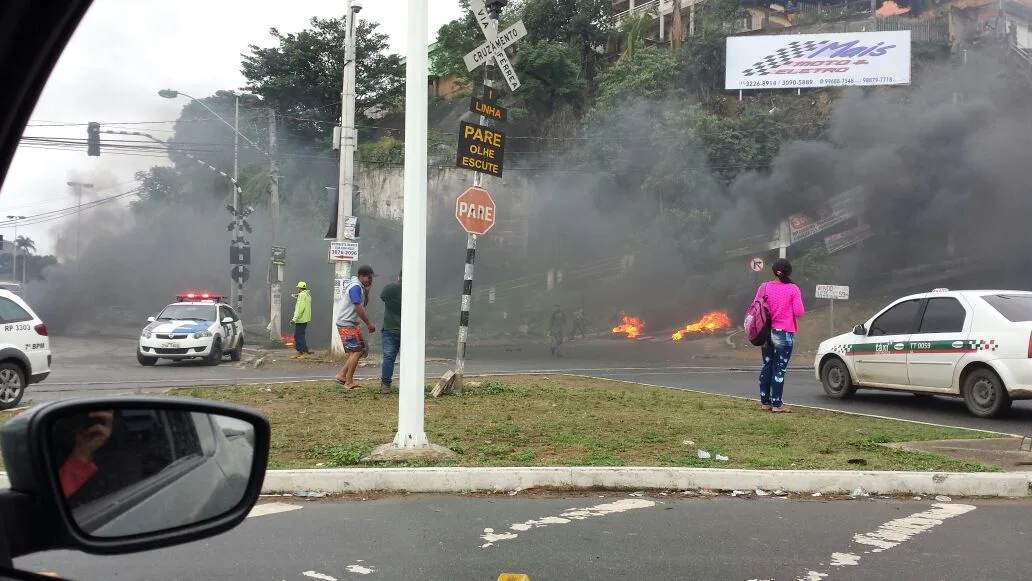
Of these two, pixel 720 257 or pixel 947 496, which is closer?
pixel 947 496

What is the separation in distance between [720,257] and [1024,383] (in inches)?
1090

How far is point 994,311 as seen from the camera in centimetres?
997

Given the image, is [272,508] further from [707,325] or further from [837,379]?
[707,325]

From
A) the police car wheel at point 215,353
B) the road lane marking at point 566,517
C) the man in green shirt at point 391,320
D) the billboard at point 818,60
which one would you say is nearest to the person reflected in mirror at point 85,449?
the road lane marking at point 566,517

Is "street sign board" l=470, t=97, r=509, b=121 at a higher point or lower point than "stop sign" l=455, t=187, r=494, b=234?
higher

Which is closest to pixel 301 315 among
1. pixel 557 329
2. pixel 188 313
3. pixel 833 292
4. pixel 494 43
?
pixel 188 313

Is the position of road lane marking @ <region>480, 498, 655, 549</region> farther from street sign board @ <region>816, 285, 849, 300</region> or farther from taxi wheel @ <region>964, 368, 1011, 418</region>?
street sign board @ <region>816, 285, 849, 300</region>

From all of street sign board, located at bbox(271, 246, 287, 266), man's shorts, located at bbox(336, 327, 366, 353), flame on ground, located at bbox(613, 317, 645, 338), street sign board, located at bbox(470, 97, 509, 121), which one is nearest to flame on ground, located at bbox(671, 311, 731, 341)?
flame on ground, located at bbox(613, 317, 645, 338)

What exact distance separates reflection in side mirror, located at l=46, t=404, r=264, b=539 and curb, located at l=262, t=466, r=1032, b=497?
4422 millimetres

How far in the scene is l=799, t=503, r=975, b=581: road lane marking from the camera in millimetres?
4434

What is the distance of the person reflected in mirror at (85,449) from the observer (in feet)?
4.27

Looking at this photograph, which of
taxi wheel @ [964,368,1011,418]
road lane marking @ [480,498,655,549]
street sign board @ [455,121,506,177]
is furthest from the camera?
street sign board @ [455,121,506,177]

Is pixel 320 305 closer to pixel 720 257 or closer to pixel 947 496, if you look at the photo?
pixel 720 257

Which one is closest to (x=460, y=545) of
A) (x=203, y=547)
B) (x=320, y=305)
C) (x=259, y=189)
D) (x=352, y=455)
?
(x=203, y=547)
